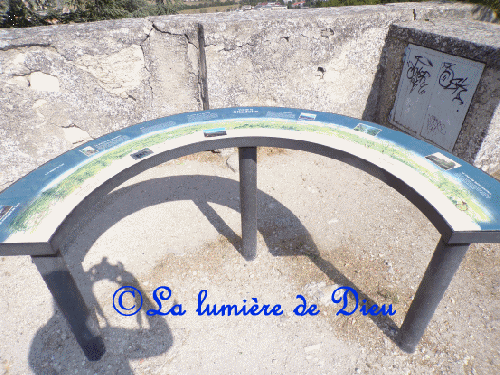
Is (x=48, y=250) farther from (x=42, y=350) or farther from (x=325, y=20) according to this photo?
(x=325, y=20)

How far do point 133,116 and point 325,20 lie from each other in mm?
2442

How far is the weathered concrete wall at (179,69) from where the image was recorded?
3.24m

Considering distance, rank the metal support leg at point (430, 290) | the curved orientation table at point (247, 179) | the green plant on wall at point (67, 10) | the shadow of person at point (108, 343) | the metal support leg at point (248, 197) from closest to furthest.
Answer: the curved orientation table at point (247, 179) → the metal support leg at point (430, 290) → the shadow of person at point (108, 343) → the metal support leg at point (248, 197) → the green plant on wall at point (67, 10)

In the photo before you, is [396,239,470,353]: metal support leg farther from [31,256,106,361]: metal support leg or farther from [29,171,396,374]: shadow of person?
[31,256,106,361]: metal support leg

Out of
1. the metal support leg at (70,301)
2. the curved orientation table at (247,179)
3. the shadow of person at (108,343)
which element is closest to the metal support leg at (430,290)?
the curved orientation table at (247,179)

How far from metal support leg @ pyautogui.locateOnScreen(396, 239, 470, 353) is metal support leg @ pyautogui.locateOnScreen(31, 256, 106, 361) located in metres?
1.99

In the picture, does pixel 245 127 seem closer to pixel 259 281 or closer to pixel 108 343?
pixel 259 281

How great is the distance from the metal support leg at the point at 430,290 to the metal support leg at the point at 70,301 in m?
1.99

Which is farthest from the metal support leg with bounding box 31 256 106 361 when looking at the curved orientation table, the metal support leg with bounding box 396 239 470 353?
the metal support leg with bounding box 396 239 470 353

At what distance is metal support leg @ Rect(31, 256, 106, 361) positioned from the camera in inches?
68.2

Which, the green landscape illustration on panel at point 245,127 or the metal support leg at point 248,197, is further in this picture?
the metal support leg at point 248,197

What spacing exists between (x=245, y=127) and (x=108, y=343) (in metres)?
1.80

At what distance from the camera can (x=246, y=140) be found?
90.2 inches

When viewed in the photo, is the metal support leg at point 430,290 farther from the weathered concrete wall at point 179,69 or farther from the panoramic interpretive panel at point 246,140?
the weathered concrete wall at point 179,69
